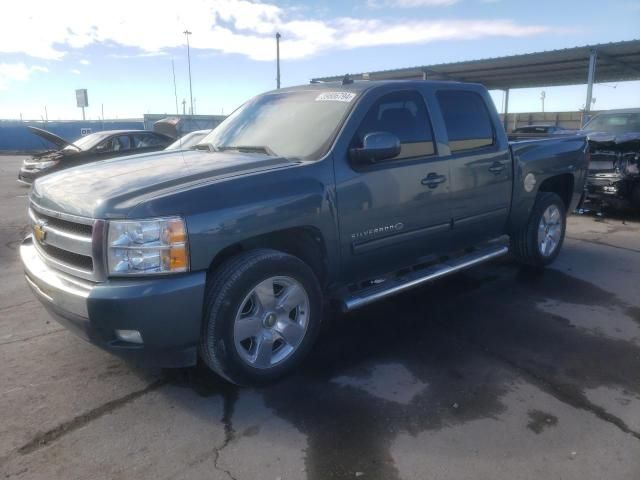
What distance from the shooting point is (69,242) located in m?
2.89

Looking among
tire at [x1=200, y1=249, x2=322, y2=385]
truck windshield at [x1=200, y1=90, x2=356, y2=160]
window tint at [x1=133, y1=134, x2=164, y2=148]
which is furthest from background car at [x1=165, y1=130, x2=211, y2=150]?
window tint at [x1=133, y1=134, x2=164, y2=148]

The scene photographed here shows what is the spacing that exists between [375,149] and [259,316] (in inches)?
53.2

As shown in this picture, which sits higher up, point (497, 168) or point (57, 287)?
point (497, 168)

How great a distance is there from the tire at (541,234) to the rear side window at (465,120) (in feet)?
3.86

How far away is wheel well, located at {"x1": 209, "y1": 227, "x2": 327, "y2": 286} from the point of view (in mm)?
3150

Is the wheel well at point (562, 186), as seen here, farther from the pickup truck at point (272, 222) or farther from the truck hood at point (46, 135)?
the truck hood at point (46, 135)

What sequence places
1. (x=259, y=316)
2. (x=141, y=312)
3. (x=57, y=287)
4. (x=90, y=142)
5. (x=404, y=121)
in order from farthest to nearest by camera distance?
(x=90, y=142)
(x=404, y=121)
(x=259, y=316)
(x=57, y=287)
(x=141, y=312)

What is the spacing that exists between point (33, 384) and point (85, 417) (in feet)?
2.05

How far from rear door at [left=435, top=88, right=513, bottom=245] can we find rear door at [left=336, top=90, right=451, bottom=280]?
21cm

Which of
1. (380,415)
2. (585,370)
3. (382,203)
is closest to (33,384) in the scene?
(380,415)


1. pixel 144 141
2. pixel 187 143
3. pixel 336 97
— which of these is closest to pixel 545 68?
pixel 144 141

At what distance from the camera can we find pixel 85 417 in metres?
2.87

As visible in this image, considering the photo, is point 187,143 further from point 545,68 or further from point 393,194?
point 545,68

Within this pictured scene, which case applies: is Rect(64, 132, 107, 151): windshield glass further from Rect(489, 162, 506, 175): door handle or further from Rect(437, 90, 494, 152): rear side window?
Rect(489, 162, 506, 175): door handle
